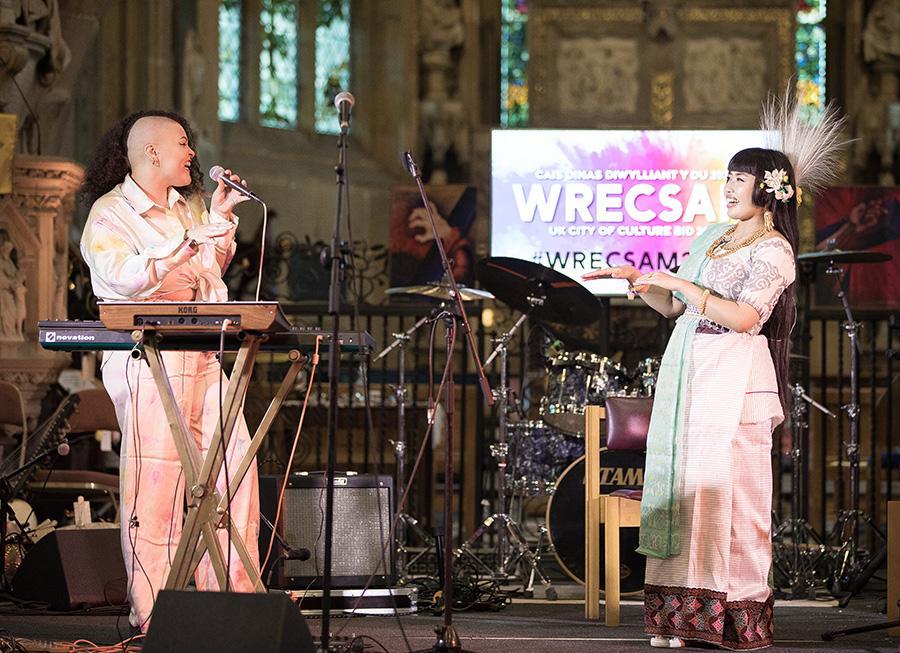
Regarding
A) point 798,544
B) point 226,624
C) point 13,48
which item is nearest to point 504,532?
point 798,544

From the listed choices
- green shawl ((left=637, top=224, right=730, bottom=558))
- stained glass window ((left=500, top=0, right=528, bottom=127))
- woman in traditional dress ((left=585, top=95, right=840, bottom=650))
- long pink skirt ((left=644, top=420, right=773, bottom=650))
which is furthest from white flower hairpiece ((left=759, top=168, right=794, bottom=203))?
stained glass window ((left=500, top=0, right=528, bottom=127))

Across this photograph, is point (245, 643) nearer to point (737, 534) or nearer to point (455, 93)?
point (737, 534)

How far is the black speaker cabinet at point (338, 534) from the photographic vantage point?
5586 millimetres

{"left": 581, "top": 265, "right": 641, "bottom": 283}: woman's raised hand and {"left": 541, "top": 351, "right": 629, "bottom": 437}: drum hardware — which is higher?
{"left": 581, "top": 265, "right": 641, "bottom": 283}: woman's raised hand

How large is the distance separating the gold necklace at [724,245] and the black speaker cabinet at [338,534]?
5.41 feet

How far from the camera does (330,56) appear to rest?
1388 cm

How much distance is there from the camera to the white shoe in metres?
4.73

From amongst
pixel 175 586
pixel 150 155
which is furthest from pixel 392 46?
pixel 175 586

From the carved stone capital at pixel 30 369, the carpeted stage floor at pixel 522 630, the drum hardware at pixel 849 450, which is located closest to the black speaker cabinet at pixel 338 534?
the carpeted stage floor at pixel 522 630

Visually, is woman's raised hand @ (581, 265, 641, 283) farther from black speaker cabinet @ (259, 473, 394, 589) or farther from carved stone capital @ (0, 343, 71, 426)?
carved stone capital @ (0, 343, 71, 426)

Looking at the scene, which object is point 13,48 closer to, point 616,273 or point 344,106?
point 344,106

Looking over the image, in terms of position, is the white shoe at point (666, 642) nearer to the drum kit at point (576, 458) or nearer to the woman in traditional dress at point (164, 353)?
the woman in traditional dress at point (164, 353)

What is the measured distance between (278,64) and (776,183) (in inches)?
364

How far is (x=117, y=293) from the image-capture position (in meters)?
4.47
